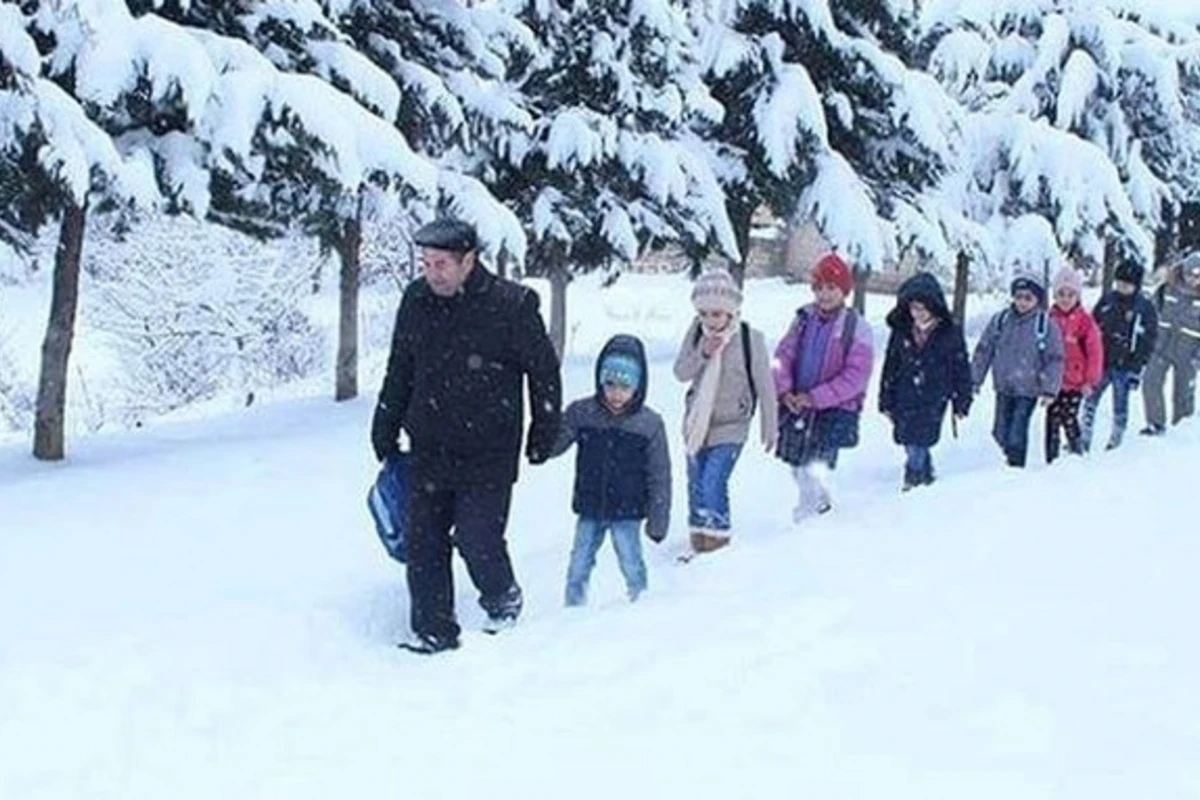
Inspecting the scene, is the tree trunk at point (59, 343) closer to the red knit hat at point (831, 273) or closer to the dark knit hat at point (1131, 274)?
the red knit hat at point (831, 273)

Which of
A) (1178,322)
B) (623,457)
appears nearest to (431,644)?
(623,457)

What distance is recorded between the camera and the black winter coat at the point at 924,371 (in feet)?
29.4

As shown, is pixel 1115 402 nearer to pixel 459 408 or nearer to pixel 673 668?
pixel 459 408

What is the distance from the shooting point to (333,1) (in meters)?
11.6

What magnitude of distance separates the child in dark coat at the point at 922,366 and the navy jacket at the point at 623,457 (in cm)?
296

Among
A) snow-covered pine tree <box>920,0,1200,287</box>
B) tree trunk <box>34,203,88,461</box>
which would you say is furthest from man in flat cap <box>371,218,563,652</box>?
snow-covered pine tree <box>920,0,1200,287</box>

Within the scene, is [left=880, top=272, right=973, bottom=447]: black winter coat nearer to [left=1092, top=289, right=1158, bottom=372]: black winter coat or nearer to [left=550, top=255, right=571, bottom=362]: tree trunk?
[left=1092, top=289, right=1158, bottom=372]: black winter coat

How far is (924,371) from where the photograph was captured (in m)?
9.12

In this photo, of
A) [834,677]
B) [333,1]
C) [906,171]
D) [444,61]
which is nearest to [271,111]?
[333,1]

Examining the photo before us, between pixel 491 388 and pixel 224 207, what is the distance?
7150mm

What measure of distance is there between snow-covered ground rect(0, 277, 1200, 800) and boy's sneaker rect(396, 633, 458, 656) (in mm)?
100

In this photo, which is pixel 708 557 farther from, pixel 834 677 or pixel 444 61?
pixel 444 61

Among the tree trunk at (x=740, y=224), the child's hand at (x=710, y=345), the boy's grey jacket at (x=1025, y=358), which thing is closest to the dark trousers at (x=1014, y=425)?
the boy's grey jacket at (x=1025, y=358)

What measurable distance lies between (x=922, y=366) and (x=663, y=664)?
463cm
